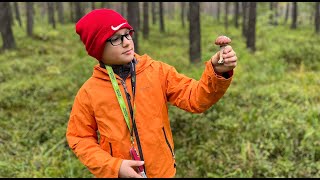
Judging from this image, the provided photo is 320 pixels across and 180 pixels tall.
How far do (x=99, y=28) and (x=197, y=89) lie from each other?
0.74m

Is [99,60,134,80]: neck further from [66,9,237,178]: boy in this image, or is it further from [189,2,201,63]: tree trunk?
[189,2,201,63]: tree trunk

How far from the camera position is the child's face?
230cm

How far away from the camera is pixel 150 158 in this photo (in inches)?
96.3

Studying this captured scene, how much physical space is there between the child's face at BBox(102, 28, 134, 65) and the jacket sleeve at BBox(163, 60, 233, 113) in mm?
320

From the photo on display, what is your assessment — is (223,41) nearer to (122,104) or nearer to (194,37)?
(122,104)

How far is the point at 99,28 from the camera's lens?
2264 mm

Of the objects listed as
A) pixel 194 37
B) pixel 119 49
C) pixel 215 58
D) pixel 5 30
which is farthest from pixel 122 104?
pixel 5 30

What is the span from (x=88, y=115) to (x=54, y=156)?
390 centimetres

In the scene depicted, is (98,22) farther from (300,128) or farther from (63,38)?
(63,38)

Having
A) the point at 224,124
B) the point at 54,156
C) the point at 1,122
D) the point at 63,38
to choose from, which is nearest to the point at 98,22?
the point at 54,156

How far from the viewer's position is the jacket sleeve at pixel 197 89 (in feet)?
6.66

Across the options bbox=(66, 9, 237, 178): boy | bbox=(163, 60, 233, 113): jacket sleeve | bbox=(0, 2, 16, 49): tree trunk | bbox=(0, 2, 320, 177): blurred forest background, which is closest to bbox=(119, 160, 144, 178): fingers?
bbox=(66, 9, 237, 178): boy

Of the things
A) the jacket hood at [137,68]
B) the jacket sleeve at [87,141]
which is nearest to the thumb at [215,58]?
the jacket hood at [137,68]

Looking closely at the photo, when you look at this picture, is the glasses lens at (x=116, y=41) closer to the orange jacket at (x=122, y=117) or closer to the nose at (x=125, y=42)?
the nose at (x=125, y=42)
